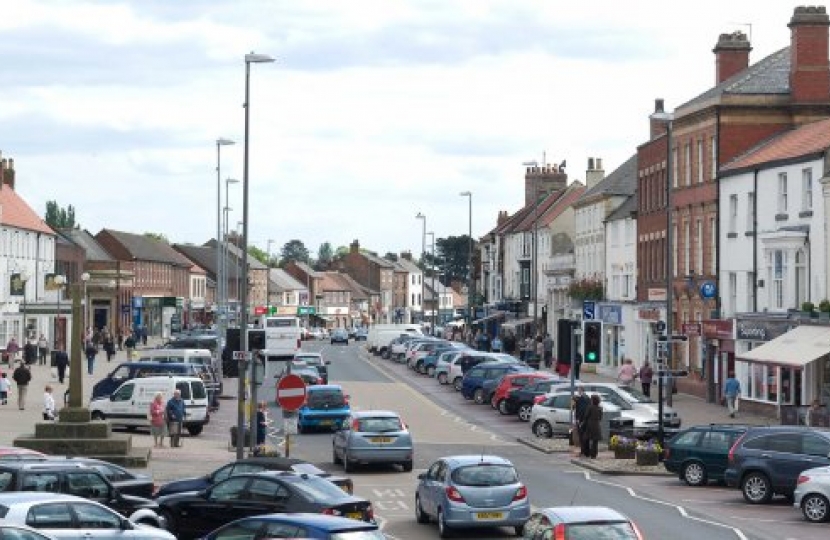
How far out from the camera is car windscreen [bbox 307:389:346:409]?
51.2m

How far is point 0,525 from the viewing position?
20.1 metres

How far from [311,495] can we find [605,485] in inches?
522

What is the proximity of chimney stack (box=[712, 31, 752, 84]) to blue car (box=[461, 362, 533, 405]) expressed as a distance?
57.0ft

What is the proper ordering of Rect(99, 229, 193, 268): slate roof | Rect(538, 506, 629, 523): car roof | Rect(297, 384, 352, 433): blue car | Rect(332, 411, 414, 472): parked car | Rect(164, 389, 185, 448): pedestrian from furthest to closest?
1. Rect(99, 229, 193, 268): slate roof
2. Rect(297, 384, 352, 433): blue car
3. Rect(164, 389, 185, 448): pedestrian
4. Rect(332, 411, 414, 472): parked car
5. Rect(538, 506, 629, 523): car roof

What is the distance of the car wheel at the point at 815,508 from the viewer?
100 feet

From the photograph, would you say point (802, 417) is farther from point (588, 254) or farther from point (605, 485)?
point (588, 254)

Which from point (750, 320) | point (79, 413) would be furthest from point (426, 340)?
point (79, 413)

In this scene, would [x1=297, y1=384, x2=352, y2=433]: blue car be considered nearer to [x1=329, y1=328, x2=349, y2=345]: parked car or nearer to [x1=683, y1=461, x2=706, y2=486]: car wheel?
[x1=683, y1=461, x2=706, y2=486]: car wheel

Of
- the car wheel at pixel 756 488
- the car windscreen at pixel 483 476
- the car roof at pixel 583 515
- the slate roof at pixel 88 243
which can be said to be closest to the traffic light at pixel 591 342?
the car wheel at pixel 756 488

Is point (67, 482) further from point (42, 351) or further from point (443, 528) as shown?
point (42, 351)

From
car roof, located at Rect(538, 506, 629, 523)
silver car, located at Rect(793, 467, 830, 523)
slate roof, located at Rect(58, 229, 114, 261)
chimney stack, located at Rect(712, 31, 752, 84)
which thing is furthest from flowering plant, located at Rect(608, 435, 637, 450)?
slate roof, located at Rect(58, 229, 114, 261)

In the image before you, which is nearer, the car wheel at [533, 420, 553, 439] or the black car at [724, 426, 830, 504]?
the black car at [724, 426, 830, 504]

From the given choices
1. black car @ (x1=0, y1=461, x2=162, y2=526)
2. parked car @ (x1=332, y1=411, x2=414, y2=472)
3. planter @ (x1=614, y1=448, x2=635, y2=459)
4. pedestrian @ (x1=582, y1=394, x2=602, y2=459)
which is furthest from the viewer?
pedestrian @ (x1=582, y1=394, x2=602, y2=459)

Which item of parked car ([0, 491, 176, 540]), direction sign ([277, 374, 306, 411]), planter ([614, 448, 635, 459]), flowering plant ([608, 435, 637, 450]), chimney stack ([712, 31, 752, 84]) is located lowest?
planter ([614, 448, 635, 459])
